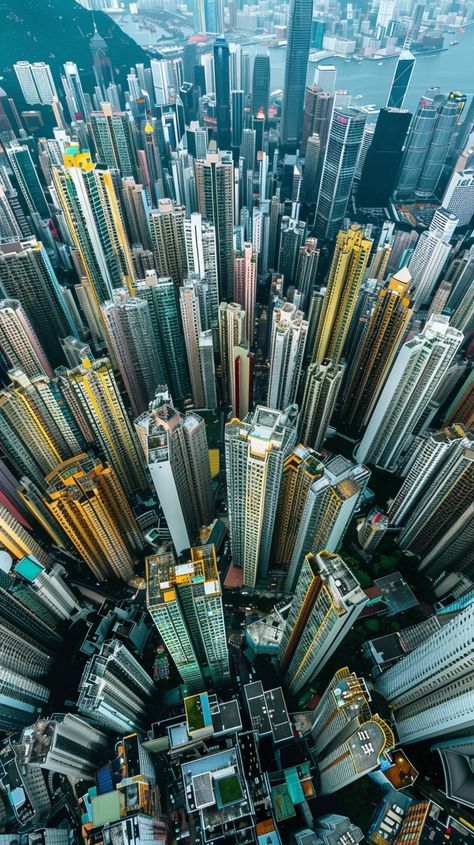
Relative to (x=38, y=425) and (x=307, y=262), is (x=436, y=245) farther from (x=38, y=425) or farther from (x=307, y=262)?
(x=38, y=425)

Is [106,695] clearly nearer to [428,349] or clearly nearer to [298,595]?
[298,595]

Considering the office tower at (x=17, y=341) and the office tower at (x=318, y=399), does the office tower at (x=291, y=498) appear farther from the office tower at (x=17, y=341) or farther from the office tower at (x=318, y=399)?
the office tower at (x=17, y=341)

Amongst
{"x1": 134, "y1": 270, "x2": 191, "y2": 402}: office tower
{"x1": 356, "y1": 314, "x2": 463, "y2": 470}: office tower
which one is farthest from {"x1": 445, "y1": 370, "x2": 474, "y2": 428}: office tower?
{"x1": 134, "y1": 270, "x2": 191, "y2": 402}: office tower

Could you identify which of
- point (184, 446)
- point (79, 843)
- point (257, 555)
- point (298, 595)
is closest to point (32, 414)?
point (184, 446)

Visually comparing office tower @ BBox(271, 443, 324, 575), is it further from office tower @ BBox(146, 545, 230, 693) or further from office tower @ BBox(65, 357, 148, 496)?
office tower @ BBox(65, 357, 148, 496)

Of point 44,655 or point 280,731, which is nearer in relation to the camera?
point 280,731

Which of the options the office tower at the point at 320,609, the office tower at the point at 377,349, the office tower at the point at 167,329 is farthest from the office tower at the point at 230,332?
the office tower at the point at 320,609
